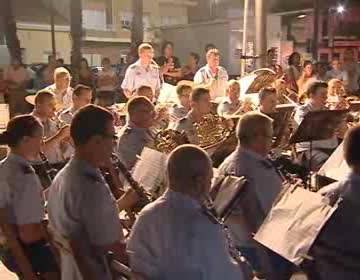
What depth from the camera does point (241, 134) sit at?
4047 mm

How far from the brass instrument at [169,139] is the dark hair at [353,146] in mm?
2300

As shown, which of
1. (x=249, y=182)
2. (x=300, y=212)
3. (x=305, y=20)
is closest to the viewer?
(x=300, y=212)

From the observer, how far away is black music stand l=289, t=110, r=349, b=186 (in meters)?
5.89

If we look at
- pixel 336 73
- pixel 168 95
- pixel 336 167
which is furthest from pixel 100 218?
pixel 336 73

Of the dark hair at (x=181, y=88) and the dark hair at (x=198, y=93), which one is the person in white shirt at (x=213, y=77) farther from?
the dark hair at (x=198, y=93)

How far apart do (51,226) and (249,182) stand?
123 cm

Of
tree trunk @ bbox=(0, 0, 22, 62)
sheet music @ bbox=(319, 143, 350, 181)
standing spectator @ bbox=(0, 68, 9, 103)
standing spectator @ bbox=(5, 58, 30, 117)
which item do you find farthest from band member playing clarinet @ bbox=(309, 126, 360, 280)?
tree trunk @ bbox=(0, 0, 22, 62)

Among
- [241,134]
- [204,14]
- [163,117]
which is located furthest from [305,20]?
[241,134]

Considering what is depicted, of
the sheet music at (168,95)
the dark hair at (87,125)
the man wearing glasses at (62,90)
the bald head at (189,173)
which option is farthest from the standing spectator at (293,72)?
the bald head at (189,173)

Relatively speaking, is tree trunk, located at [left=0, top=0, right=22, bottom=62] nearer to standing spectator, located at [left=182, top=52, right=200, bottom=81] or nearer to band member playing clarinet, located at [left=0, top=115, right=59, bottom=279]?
standing spectator, located at [left=182, top=52, right=200, bottom=81]

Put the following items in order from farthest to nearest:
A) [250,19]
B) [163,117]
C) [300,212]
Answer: [250,19]
[163,117]
[300,212]

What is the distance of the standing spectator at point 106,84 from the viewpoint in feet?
41.3

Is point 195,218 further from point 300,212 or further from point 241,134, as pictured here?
point 241,134

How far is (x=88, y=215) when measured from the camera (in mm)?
2965
